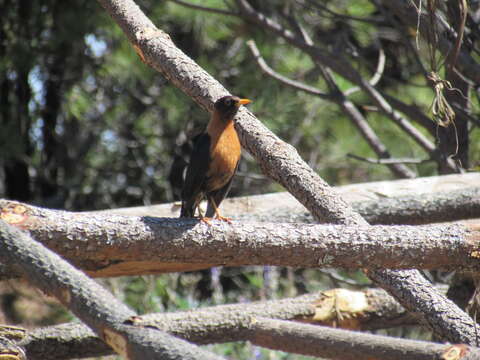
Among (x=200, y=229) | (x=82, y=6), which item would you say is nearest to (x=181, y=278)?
(x=82, y=6)

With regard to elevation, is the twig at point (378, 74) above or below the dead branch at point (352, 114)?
above

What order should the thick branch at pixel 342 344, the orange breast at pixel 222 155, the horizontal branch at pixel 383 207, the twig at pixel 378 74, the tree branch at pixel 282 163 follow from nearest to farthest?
1. the thick branch at pixel 342 344
2. the tree branch at pixel 282 163
3. the orange breast at pixel 222 155
4. the horizontal branch at pixel 383 207
5. the twig at pixel 378 74

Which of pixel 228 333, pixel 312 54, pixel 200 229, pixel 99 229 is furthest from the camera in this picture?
pixel 312 54

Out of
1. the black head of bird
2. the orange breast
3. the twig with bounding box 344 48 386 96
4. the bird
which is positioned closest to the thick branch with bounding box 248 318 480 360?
the bird

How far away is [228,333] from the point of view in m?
4.16

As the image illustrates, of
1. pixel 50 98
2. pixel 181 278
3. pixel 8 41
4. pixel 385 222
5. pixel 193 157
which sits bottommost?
pixel 181 278

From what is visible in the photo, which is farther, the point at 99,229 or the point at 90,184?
the point at 90,184

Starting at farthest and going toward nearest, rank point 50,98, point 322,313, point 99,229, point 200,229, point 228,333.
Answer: point 50,98 → point 322,313 → point 228,333 → point 200,229 → point 99,229

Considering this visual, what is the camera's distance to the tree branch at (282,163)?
10.2ft

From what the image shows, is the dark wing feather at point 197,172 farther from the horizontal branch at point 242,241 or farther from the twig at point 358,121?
the twig at point 358,121

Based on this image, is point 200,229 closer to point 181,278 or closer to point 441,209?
point 441,209

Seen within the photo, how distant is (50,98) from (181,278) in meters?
2.46

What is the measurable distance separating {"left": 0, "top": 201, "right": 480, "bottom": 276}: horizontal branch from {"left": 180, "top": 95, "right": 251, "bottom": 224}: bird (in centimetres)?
91

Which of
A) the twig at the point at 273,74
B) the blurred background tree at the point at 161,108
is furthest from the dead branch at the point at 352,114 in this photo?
the blurred background tree at the point at 161,108
